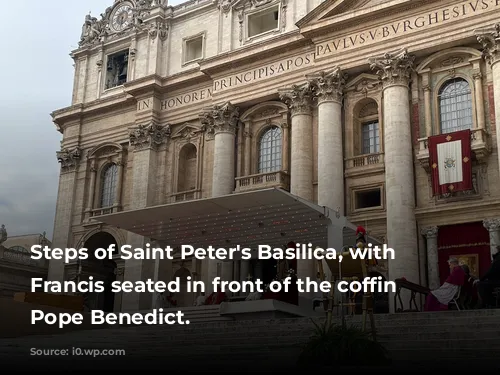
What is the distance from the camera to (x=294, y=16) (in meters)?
29.4

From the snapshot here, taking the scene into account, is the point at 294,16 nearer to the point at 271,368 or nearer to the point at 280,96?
the point at 280,96

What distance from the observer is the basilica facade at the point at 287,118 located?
23.5m

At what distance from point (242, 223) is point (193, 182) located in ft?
31.6

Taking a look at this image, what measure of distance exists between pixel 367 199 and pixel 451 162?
4153 mm

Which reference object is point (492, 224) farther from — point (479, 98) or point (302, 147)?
point (302, 147)

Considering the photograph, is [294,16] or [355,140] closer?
[355,140]

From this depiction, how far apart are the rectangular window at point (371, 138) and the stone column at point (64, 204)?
15.9 m

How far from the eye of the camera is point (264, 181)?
2792 cm

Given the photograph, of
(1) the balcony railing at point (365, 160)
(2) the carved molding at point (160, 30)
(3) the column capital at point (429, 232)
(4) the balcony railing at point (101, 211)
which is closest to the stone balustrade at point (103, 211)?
(4) the balcony railing at point (101, 211)

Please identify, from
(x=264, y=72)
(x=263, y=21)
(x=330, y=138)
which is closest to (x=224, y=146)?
(x=264, y=72)

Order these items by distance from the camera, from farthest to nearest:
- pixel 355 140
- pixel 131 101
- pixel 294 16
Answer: pixel 131 101 → pixel 294 16 → pixel 355 140

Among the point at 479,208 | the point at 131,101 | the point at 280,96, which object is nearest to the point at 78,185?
the point at 131,101

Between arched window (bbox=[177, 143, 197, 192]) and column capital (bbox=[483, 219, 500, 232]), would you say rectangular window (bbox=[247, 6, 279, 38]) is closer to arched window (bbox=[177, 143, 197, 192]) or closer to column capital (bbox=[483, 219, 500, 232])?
arched window (bbox=[177, 143, 197, 192])

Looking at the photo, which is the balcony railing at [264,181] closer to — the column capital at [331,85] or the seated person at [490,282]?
the column capital at [331,85]
